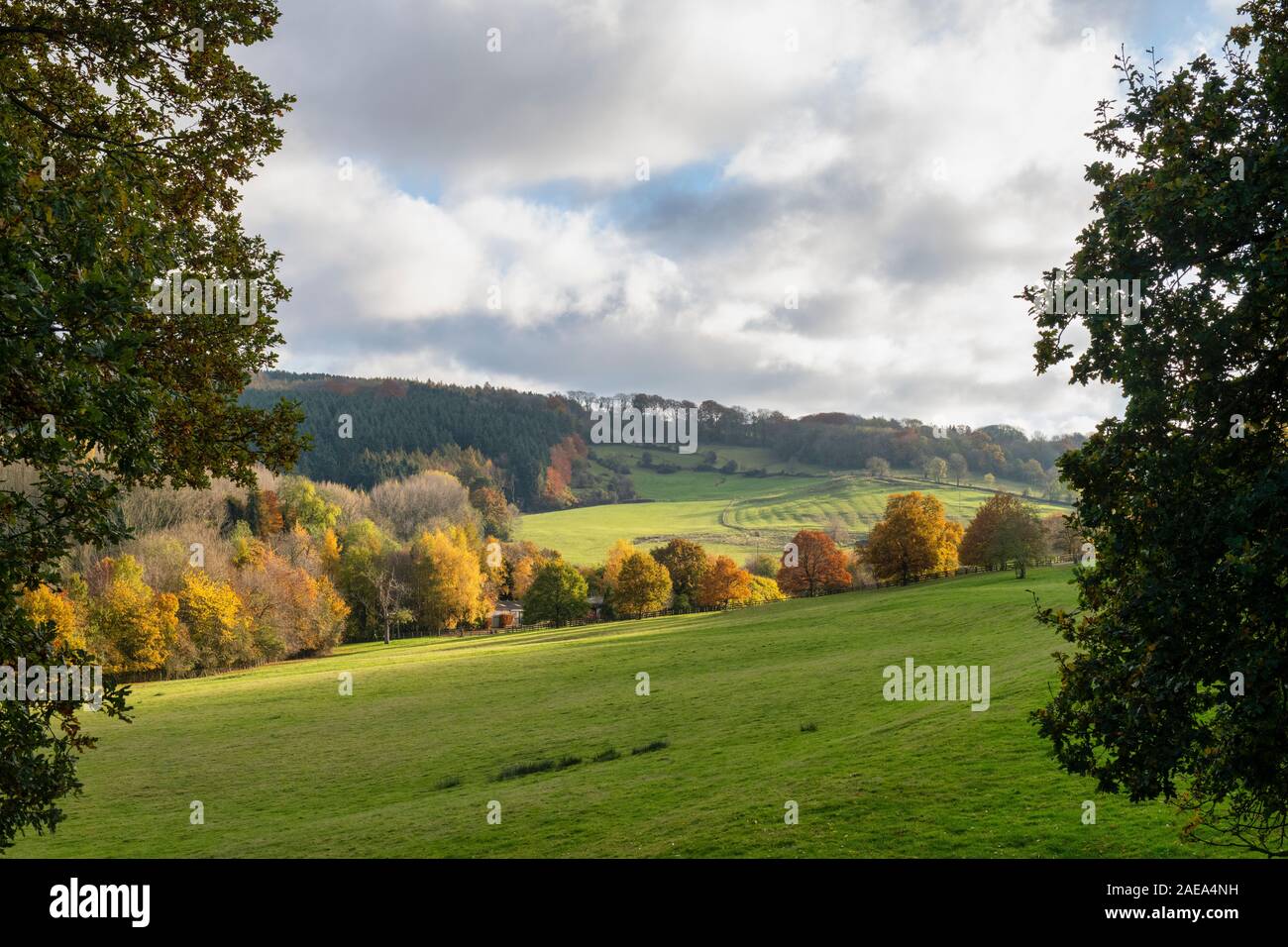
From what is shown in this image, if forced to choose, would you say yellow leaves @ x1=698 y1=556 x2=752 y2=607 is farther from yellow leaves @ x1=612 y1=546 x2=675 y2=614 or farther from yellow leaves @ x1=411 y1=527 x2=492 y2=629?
yellow leaves @ x1=411 y1=527 x2=492 y2=629

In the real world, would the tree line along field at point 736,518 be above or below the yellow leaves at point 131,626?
above

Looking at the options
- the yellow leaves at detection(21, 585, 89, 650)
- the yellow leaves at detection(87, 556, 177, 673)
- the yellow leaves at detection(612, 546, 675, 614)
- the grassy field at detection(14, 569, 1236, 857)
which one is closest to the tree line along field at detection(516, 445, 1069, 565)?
the yellow leaves at detection(612, 546, 675, 614)

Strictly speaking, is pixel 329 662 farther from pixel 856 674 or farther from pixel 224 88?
pixel 224 88

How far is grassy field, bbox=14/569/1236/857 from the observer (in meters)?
16.1

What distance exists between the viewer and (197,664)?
2899 inches

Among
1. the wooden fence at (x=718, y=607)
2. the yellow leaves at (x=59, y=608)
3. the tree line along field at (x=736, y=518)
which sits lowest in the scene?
the wooden fence at (x=718, y=607)

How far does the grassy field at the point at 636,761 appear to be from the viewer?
1606 centimetres

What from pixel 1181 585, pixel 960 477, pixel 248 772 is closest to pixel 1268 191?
pixel 1181 585

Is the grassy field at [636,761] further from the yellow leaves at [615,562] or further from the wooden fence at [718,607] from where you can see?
the yellow leaves at [615,562]

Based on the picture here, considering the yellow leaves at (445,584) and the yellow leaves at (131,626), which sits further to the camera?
the yellow leaves at (445,584)

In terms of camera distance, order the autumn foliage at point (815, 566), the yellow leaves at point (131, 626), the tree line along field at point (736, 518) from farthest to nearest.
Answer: the tree line along field at point (736, 518) < the autumn foliage at point (815, 566) < the yellow leaves at point (131, 626)

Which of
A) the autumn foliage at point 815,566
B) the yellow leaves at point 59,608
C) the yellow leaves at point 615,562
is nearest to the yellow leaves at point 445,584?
the yellow leaves at point 615,562

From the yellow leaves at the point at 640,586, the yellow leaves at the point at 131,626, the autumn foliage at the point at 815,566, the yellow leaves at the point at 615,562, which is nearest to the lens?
the yellow leaves at the point at 131,626
